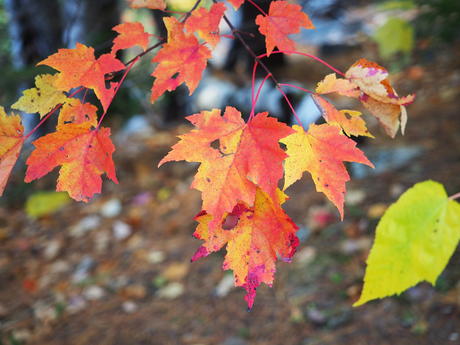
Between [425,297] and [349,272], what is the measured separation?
13.0 inches

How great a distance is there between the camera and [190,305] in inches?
73.5

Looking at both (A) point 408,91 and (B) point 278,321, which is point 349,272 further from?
(A) point 408,91

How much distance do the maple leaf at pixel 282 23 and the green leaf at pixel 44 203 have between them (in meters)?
2.58

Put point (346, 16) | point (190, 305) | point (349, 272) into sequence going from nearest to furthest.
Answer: point (349, 272)
point (190, 305)
point (346, 16)

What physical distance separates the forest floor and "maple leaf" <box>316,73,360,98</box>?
930 millimetres

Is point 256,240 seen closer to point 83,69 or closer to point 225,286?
point 83,69

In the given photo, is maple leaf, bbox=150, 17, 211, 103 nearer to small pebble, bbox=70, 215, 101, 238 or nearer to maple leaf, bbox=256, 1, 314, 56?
maple leaf, bbox=256, 1, 314, 56

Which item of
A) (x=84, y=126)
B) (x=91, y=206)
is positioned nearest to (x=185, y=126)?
(x=91, y=206)

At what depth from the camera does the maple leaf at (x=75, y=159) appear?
0.74 meters

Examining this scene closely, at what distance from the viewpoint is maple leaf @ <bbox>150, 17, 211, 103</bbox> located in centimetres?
76

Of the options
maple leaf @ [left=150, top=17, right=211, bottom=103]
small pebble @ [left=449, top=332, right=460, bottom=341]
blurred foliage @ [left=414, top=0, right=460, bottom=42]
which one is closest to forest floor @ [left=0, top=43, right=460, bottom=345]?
small pebble @ [left=449, top=332, right=460, bottom=341]

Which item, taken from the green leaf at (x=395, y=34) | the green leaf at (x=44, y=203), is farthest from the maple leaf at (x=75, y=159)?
the green leaf at (x=395, y=34)

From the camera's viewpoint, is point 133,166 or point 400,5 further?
point 133,166

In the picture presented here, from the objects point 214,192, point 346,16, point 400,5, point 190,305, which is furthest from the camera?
point 346,16
